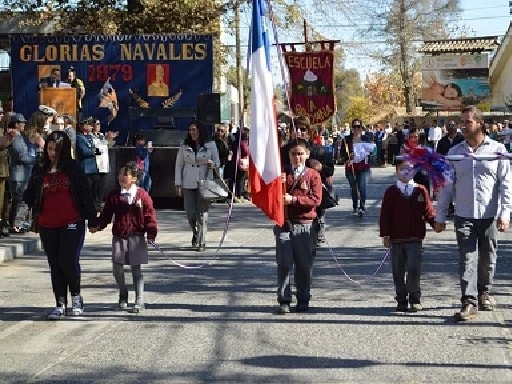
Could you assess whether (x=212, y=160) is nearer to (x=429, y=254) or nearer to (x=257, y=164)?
(x=429, y=254)

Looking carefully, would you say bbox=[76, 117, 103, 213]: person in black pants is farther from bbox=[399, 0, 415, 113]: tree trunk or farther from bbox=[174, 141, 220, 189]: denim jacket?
bbox=[399, 0, 415, 113]: tree trunk

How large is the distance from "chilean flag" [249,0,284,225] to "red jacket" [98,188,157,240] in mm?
1147

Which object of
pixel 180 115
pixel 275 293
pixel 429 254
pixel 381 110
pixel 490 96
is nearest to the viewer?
pixel 275 293

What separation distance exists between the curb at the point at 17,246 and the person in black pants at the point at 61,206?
161 inches

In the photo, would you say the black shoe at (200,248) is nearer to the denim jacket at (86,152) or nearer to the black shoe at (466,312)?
Answer: the denim jacket at (86,152)

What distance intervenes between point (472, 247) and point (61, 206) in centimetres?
379

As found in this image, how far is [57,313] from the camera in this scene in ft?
30.6

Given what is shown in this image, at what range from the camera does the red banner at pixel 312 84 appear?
19.3 metres

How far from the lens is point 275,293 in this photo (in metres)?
10.5

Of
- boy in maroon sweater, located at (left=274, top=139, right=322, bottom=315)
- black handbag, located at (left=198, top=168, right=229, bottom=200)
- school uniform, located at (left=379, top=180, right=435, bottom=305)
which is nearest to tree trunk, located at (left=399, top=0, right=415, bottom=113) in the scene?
black handbag, located at (left=198, top=168, right=229, bottom=200)

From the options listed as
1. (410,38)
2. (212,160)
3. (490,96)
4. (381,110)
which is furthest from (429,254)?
(381,110)

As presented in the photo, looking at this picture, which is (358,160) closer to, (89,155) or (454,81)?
(89,155)

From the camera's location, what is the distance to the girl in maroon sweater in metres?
9.59

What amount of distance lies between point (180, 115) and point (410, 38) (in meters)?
42.5
